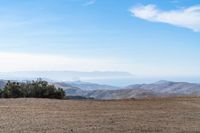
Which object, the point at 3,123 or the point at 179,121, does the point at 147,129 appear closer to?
the point at 179,121

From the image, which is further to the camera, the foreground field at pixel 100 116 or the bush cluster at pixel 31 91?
the bush cluster at pixel 31 91

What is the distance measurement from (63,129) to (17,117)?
3.72 metres

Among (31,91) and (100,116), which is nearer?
(100,116)

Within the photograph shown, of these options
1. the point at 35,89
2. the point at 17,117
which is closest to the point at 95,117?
the point at 17,117

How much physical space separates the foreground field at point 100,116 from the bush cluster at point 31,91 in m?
5.68

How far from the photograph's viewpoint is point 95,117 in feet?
64.5

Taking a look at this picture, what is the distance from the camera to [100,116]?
2002cm

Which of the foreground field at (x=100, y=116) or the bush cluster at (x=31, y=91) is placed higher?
the bush cluster at (x=31, y=91)

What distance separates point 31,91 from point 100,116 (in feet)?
43.7

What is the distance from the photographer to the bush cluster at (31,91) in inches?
1267

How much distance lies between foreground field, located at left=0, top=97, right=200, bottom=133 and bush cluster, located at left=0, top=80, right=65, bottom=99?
18.6 ft

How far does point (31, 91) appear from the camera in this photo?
32344mm

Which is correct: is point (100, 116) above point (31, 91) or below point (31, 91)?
below

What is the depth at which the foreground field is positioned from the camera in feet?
54.6
